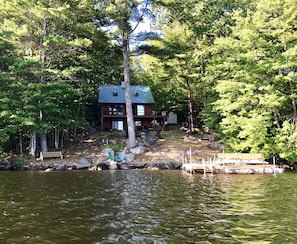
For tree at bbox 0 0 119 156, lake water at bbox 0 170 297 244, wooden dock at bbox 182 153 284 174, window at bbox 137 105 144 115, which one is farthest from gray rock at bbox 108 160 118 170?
window at bbox 137 105 144 115

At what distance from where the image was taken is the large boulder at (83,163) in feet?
73.8

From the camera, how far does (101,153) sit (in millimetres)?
26031

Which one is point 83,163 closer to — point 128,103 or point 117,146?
point 117,146

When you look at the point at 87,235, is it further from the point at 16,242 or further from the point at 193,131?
the point at 193,131

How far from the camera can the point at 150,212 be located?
9672mm

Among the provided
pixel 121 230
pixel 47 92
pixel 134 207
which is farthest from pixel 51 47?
pixel 121 230

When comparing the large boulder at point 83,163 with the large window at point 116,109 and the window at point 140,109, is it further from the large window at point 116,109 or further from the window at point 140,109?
the window at point 140,109

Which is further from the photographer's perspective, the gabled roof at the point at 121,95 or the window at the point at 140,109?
the window at the point at 140,109

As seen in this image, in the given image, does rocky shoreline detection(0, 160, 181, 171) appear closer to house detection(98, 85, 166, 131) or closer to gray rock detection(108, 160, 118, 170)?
gray rock detection(108, 160, 118, 170)

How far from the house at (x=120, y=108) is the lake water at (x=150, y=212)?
22.6 m

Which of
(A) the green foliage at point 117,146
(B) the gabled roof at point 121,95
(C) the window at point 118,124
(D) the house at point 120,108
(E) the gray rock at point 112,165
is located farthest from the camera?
(C) the window at point 118,124

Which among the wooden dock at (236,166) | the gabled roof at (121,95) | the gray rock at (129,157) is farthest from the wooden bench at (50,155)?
the gabled roof at (121,95)

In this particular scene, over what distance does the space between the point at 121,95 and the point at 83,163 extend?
686 inches

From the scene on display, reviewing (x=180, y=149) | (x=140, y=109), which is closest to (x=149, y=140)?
(x=180, y=149)
